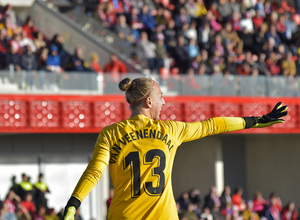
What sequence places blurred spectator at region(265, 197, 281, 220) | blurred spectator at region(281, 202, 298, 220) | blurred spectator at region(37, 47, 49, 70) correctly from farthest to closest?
1. blurred spectator at region(281, 202, 298, 220)
2. blurred spectator at region(265, 197, 281, 220)
3. blurred spectator at region(37, 47, 49, 70)

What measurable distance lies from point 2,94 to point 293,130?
753cm

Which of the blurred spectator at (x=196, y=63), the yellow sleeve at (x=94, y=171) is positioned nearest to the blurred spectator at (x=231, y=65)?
the blurred spectator at (x=196, y=63)

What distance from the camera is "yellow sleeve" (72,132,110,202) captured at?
16.6 feet

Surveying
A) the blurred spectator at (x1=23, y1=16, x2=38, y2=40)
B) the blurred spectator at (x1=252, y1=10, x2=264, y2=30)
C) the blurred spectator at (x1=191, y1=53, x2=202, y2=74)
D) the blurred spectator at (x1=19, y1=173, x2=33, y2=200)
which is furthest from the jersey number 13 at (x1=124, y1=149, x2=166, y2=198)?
the blurred spectator at (x1=252, y1=10, x2=264, y2=30)

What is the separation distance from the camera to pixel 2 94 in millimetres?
17203

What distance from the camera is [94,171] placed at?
512cm

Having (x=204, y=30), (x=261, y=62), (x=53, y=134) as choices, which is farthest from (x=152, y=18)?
(x=53, y=134)

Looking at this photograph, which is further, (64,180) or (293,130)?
(293,130)

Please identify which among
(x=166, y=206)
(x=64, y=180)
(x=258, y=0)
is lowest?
(x=64, y=180)

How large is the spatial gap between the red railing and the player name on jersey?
1228cm

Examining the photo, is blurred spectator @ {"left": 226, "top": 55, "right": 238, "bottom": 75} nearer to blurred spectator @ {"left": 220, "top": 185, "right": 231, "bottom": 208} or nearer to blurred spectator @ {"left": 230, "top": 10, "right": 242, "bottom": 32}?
blurred spectator @ {"left": 230, "top": 10, "right": 242, "bottom": 32}

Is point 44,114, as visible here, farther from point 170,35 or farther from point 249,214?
point 249,214

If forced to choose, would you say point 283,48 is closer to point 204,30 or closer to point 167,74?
point 204,30

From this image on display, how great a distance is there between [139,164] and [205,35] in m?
16.5
